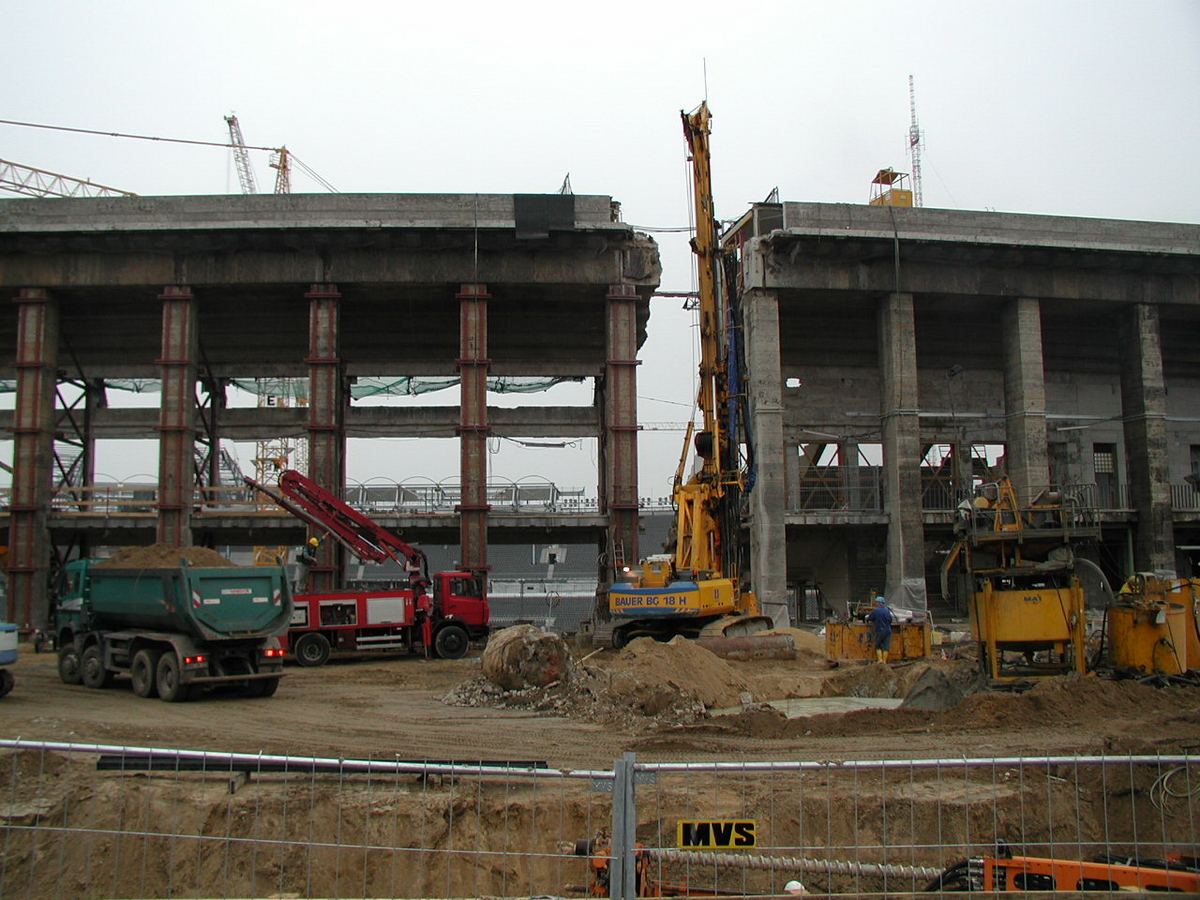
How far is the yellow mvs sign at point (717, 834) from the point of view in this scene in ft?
15.8

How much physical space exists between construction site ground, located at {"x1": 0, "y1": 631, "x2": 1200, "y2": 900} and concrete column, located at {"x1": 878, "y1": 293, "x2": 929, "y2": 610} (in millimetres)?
10983

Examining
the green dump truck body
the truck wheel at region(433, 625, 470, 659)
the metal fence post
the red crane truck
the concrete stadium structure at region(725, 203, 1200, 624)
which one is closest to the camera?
the metal fence post

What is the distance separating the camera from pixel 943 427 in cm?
3706

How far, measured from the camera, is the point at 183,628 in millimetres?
15484

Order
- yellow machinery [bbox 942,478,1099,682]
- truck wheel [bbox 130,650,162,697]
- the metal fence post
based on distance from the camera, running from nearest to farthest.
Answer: the metal fence post < yellow machinery [bbox 942,478,1099,682] < truck wheel [bbox 130,650,162,697]

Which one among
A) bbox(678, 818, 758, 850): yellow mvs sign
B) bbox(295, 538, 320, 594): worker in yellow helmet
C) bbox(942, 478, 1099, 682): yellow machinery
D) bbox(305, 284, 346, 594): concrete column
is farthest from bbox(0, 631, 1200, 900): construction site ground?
bbox(305, 284, 346, 594): concrete column

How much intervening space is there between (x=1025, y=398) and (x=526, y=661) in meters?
22.8

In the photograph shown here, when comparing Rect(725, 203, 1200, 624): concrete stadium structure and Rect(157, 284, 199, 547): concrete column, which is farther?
Rect(725, 203, 1200, 624): concrete stadium structure

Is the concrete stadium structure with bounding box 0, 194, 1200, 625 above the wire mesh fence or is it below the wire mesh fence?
above

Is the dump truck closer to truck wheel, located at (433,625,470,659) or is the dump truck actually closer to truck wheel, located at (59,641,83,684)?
truck wheel, located at (59,641,83,684)

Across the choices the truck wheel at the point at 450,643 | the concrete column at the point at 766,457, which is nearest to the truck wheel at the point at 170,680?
the truck wheel at the point at 450,643

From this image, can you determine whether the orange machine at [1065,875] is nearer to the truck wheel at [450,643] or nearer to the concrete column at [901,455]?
the truck wheel at [450,643]

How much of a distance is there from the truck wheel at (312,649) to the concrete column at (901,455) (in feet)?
58.8

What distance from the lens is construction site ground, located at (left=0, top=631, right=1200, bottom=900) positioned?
8164 mm
